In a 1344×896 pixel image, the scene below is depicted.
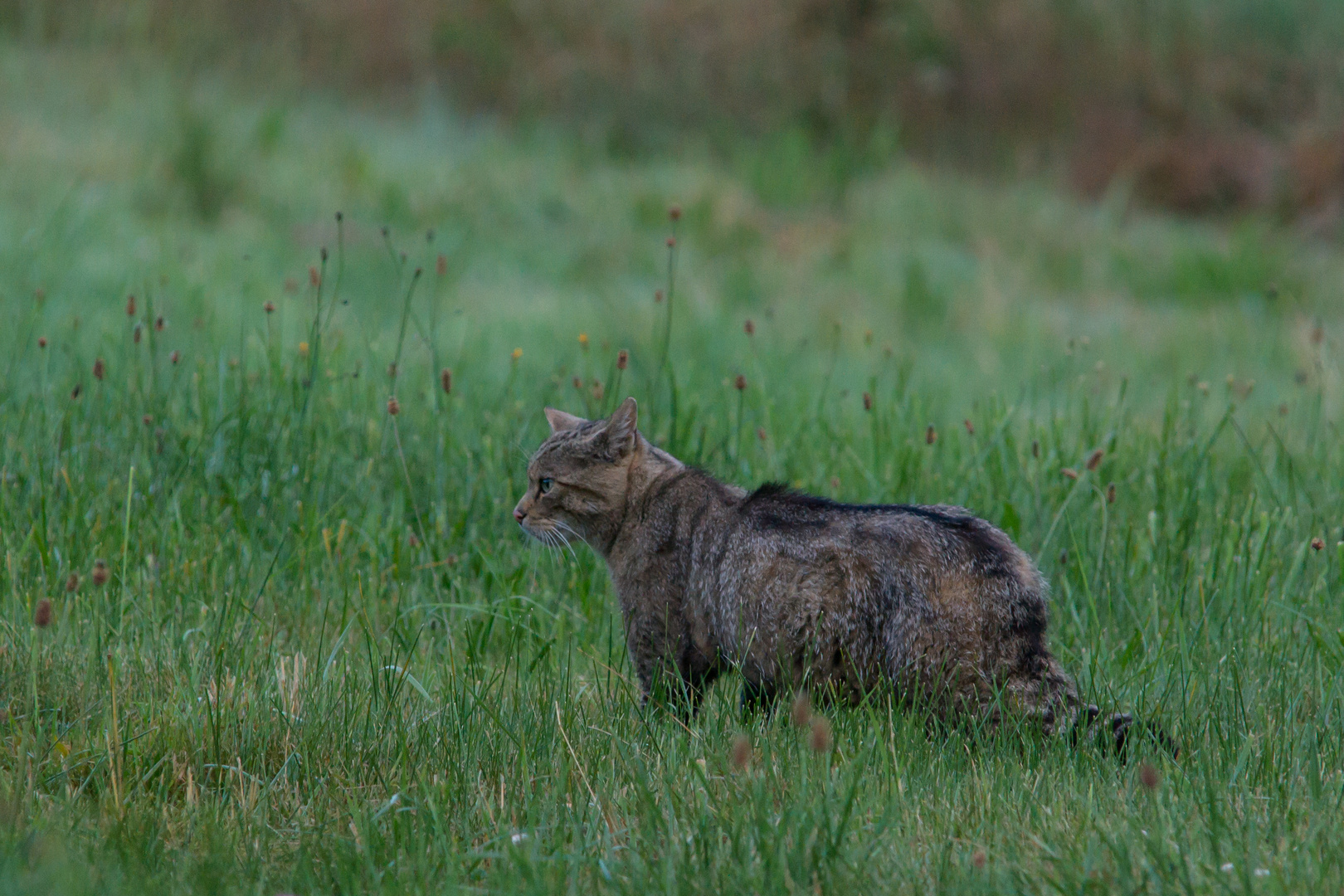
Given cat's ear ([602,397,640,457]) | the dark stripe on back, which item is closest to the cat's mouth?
cat's ear ([602,397,640,457])

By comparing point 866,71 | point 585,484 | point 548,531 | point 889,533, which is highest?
point 866,71

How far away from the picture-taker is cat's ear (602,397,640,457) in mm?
4469

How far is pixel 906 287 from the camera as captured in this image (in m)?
10.6

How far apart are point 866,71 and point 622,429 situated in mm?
11994

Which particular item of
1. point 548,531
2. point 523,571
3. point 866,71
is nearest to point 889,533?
point 548,531

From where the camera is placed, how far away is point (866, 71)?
15.4 metres

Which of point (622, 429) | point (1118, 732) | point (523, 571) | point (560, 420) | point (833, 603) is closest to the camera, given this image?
point (1118, 732)

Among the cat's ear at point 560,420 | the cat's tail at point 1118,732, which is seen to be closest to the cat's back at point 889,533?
the cat's tail at point 1118,732

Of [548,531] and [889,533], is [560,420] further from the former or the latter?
[889,533]

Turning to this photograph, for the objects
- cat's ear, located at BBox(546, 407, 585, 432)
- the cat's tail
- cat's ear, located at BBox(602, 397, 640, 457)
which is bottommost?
the cat's tail

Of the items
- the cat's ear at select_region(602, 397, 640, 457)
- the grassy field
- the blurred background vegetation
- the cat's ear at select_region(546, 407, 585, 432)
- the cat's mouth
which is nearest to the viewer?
the grassy field

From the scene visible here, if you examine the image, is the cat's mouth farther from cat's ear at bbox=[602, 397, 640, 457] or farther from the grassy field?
cat's ear at bbox=[602, 397, 640, 457]

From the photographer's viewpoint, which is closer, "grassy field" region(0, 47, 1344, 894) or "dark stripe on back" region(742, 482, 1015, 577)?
"grassy field" region(0, 47, 1344, 894)

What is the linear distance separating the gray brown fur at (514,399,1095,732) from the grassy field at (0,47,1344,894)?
0.13 m
